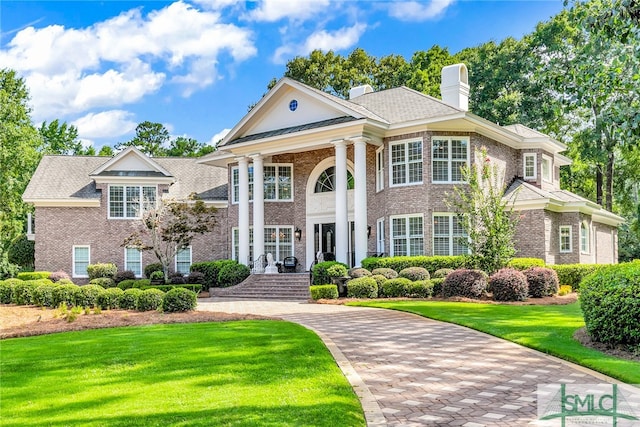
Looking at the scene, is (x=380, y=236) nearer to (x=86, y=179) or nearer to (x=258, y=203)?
(x=258, y=203)

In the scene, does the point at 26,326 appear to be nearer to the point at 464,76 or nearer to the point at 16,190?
the point at 464,76

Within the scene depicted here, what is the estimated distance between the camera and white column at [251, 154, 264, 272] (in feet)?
93.6

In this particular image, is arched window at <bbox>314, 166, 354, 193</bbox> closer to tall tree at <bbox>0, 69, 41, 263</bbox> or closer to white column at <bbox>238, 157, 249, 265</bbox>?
white column at <bbox>238, 157, 249, 265</bbox>

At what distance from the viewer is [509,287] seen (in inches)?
758

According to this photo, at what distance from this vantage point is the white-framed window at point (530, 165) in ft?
97.1

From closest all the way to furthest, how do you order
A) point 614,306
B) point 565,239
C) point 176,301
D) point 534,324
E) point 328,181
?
point 614,306
point 534,324
point 176,301
point 565,239
point 328,181

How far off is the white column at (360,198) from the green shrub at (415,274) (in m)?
2.96

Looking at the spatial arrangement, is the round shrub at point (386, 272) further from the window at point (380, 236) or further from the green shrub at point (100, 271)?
the green shrub at point (100, 271)

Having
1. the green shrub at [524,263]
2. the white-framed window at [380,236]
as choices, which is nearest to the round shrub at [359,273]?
the white-framed window at [380,236]

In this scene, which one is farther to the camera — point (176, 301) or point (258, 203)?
point (258, 203)

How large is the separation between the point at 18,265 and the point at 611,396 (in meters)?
37.5

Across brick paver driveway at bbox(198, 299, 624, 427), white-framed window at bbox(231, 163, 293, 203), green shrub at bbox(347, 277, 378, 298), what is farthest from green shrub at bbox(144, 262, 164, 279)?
brick paver driveway at bbox(198, 299, 624, 427)

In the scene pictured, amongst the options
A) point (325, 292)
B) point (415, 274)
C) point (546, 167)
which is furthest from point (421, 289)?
point (546, 167)

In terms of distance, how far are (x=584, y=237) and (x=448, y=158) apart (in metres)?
8.88
